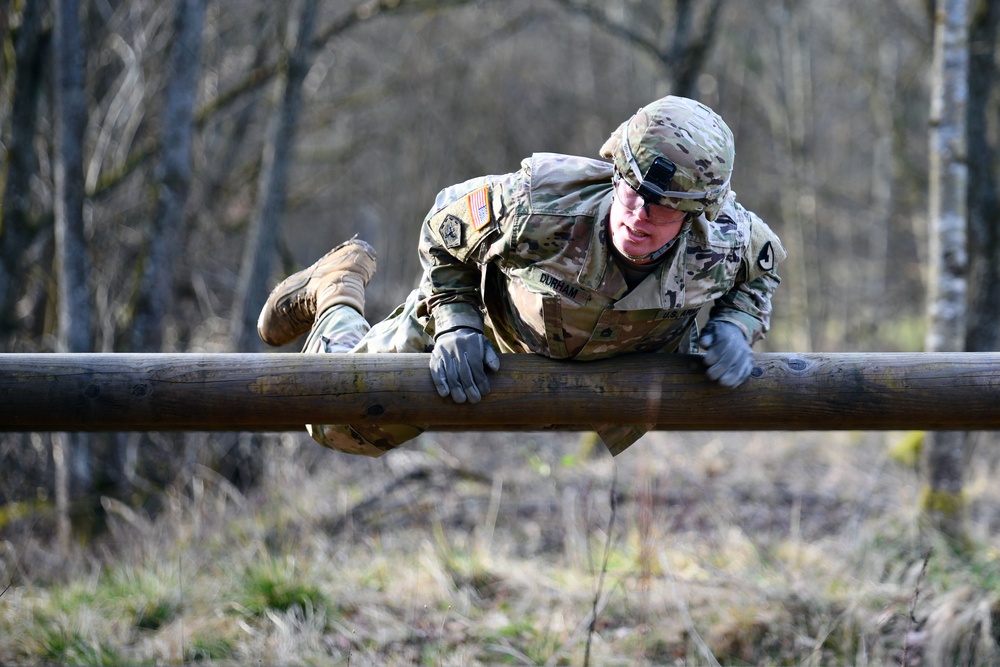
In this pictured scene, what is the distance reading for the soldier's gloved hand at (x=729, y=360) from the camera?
2539 millimetres

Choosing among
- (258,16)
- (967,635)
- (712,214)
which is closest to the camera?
(712,214)

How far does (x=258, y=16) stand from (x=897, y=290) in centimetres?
959

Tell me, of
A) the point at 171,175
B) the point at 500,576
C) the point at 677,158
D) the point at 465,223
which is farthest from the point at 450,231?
the point at 171,175

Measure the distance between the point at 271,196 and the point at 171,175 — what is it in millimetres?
747

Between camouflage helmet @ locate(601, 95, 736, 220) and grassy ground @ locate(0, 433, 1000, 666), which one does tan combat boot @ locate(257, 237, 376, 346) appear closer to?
grassy ground @ locate(0, 433, 1000, 666)

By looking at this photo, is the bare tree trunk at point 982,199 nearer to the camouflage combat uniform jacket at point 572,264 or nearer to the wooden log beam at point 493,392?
the wooden log beam at point 493,392

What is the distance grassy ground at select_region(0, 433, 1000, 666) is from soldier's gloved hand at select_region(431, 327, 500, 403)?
0.87 m

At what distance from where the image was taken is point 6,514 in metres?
5.54

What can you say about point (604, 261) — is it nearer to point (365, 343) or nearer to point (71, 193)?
point (365, 343)

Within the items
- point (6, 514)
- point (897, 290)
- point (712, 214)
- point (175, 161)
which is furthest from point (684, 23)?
point (897, 290)

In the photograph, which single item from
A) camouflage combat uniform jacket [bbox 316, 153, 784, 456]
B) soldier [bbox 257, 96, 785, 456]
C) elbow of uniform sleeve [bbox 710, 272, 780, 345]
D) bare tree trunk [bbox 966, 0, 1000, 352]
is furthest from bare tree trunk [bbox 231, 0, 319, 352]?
bare tree trunk [bbox 966, 0, 1000, 352]

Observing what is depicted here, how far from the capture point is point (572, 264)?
2.66 m

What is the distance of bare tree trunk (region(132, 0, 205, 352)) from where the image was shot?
5.61 metres

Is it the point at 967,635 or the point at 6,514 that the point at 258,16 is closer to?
the point at 6,514
